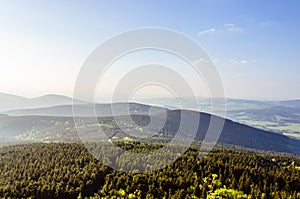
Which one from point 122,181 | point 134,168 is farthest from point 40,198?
point 134,168

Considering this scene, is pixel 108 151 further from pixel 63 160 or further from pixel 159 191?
pixel 159 191

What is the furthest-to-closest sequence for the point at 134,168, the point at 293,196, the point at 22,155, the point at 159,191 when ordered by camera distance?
the point at 22,155 → the point at 134,168 → the point at 159,191 → the point at 293,196

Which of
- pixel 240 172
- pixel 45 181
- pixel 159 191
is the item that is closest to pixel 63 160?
pixel 45 181

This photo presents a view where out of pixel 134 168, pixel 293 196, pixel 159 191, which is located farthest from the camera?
pixel 134 168

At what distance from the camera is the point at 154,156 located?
137125 millimetres

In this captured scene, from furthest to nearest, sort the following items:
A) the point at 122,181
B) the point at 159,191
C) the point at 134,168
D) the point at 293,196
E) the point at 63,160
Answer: the point at 63,160, the point at 134,168, the point at 122,181, the point at 159,191, the point at 293,196

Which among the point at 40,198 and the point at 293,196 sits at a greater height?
the point at 293,196

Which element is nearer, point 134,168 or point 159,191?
point 159,191

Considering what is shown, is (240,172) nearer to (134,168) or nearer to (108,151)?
(134,168)

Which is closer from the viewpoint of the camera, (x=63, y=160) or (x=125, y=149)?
(x=63, y=160)

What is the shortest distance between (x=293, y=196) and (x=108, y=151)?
8212cm

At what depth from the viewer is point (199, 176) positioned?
10500 centimetres

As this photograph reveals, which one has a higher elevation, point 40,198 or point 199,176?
point 199,176

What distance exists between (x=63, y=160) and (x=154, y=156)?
121 ft
